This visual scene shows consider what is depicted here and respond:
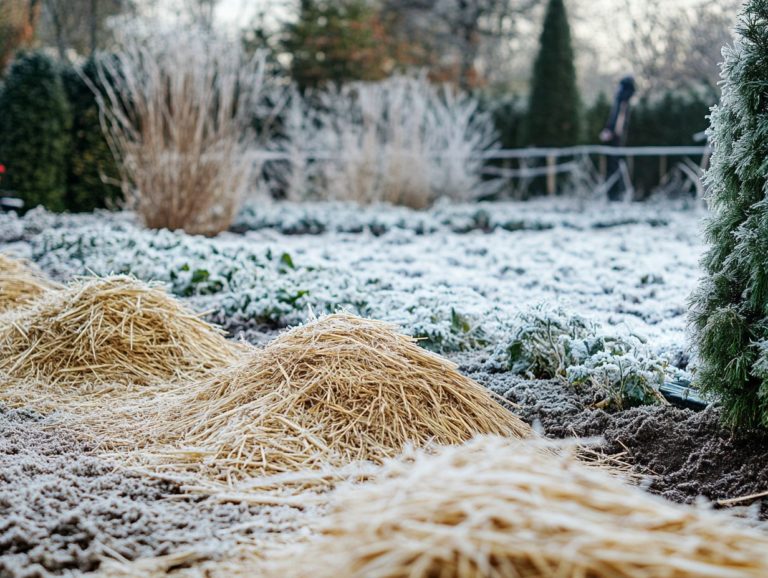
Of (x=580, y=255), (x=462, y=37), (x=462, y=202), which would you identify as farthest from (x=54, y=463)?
(x=462, y=37)

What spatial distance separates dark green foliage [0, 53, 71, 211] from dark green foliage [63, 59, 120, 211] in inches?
10.1

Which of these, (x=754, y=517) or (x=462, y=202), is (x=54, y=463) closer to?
(x=754, y=517)

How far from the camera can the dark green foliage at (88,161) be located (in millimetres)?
9047

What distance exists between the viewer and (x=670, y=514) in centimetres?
111

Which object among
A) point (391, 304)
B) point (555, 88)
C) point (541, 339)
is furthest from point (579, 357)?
point (555, 88)

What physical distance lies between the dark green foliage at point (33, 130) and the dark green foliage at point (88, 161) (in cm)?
26

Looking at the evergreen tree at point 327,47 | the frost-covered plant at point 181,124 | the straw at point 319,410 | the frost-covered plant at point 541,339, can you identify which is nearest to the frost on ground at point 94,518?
the straw at point 319,410

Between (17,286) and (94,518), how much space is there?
305cm

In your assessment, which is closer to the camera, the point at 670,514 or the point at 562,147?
the point at 670,514

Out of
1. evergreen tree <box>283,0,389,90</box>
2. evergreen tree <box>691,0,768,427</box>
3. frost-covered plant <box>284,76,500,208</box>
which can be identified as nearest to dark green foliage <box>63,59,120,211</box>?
frost-covered plant <box>284,76,500,208</box>

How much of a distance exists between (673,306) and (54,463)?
3210mm

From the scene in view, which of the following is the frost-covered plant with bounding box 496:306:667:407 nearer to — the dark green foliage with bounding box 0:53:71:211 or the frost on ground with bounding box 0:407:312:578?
the frost on ground with bounding box 0:407:312:578

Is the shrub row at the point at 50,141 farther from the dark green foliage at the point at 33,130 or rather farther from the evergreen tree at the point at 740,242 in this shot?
the evergreen tree at the point at 740,242

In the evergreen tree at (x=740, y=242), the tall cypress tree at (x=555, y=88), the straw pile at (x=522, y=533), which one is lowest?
the straw pile at (x=522, y=533)
